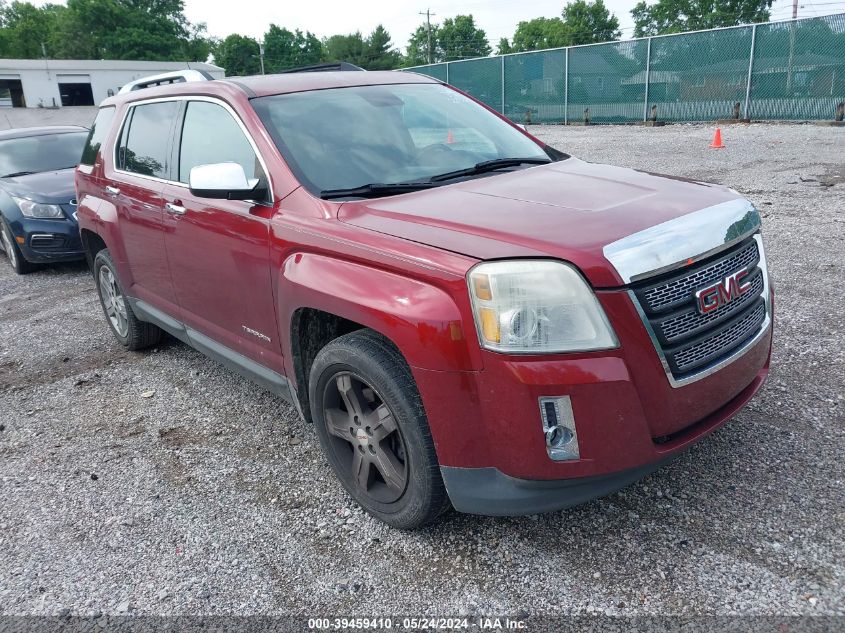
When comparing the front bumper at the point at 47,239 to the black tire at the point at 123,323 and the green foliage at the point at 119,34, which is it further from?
the green foliage at the point at 119,34

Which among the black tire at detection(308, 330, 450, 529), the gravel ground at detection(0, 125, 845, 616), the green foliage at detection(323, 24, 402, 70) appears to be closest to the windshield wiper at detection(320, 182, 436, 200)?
the black tire at detection(308, 330, 450, 529)

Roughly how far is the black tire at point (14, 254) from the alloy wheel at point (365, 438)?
672 cm

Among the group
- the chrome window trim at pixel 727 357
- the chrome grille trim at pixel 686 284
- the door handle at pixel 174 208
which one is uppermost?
the door handle at pixel 174 208

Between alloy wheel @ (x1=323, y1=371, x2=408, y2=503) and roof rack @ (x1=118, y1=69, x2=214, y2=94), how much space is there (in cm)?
229

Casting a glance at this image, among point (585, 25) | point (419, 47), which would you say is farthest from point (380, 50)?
point (585, 25)

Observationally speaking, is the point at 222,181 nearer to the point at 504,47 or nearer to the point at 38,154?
the point at 38,154

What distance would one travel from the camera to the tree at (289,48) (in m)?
102

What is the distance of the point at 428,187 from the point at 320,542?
164 cm

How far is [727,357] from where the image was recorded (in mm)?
2678

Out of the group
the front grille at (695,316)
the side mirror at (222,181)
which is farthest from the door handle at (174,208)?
the front grille at (695,316)

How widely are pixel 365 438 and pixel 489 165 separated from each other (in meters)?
1.55

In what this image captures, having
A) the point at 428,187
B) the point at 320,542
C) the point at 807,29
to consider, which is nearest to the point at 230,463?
Result: the point at 320,542

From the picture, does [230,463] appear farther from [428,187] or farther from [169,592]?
[428,187]

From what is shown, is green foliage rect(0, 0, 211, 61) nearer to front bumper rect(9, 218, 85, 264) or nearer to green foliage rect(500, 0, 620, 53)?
green foliage rect(500, 0, 620, 53)
